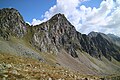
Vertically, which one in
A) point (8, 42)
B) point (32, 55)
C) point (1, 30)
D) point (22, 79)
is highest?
point (1, 30)

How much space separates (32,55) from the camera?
17762cm

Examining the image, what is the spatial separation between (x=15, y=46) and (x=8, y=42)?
9.40m

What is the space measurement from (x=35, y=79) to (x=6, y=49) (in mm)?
136134

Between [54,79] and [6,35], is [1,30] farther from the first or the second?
[54,79]

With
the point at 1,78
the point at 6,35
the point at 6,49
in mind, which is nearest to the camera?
the point at 1,78

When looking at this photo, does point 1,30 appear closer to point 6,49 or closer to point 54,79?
point 6,49

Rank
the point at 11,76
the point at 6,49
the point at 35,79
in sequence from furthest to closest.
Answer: the point at 6,49, the point at 35,79, the point at 11,76

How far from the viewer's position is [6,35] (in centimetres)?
18900

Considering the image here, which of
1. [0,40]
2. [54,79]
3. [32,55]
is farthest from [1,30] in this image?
[54,79]

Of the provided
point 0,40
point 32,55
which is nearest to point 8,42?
point 0,40

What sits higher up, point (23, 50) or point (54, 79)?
point (23, 50)

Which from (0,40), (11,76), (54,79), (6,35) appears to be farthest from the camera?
(6,35)

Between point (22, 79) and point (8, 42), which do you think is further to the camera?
point (8, 42)

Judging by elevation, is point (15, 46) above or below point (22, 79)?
above
